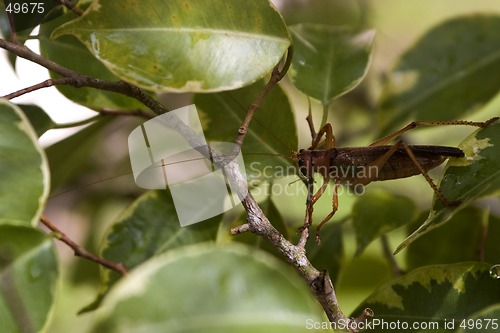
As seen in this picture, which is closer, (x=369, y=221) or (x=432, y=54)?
(x=369, y=221)

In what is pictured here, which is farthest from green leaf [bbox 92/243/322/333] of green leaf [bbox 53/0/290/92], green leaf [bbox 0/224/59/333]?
green leaf [bbox 53/0/290/92]

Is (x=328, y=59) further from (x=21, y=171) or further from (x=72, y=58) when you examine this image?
(x=21, y=171)

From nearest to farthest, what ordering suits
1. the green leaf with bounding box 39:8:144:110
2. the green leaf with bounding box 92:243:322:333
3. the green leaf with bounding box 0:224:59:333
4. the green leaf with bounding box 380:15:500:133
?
the green leaf with bounding box 92:243:322:333 → the green leaf with bounding box 0:224:59:333 → the green leaf with bounding box 39:8:144:110 → the green leaf with bounding box 380:15:500:133

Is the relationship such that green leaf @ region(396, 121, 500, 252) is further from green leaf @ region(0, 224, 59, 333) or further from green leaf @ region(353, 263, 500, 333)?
green leaf @ region(0, 224, 59, 333)

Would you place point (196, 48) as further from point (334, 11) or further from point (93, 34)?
point (334, 11)

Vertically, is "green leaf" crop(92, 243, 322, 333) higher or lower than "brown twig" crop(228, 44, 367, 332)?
higher

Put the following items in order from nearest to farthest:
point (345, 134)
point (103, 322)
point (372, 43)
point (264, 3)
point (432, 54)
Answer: point (103, 322) → point (264, 3) → point (372, 43) → point (432, 54) → point (345, 134)

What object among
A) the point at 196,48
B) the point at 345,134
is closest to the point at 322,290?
the point at 196,48

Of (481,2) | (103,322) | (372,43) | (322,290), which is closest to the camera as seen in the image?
(103,322)
